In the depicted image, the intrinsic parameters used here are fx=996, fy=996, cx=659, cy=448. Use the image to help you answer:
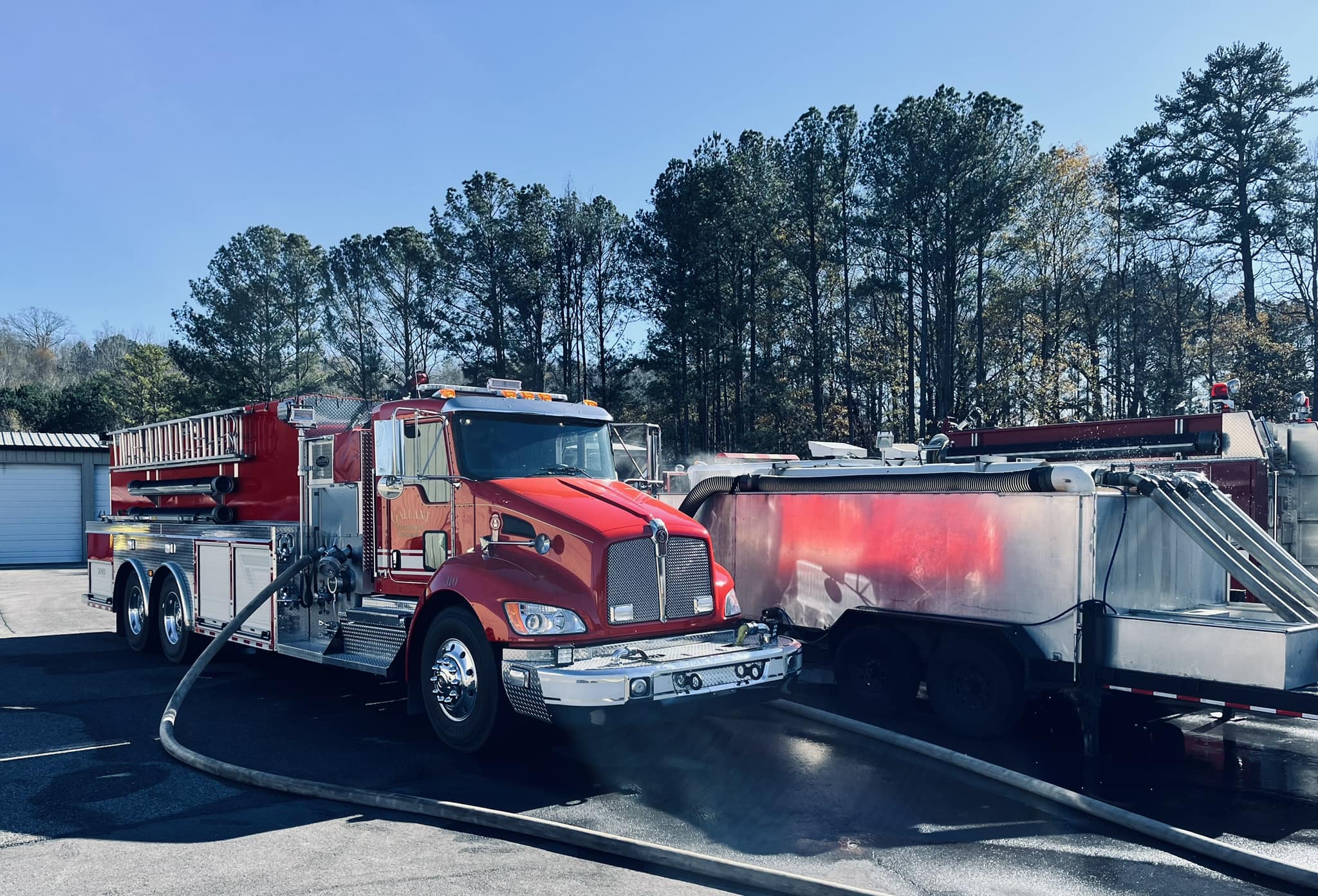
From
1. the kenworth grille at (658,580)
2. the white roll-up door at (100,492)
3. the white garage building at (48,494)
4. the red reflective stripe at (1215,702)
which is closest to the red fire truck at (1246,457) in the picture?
the red reflective stripe at (1215,702)

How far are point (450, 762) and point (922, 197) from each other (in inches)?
1073

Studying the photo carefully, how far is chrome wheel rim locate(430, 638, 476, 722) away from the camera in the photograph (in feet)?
24.2

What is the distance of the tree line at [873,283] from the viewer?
31.8m

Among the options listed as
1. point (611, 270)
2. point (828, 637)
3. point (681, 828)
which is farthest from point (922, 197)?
point (681, 828)

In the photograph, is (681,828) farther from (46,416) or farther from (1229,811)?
(46,416)

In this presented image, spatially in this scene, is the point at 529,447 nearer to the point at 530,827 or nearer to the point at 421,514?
the point at 421,514

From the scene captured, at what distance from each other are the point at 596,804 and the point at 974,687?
361 centimetres

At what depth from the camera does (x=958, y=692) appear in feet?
27.7

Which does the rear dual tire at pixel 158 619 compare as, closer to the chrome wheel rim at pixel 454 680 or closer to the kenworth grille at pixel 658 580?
the chrome wheel rim at pixel 454 680

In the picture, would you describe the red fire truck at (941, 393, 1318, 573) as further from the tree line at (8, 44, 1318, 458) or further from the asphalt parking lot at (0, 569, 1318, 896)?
the tree line at (8, 44, 1318, 458)

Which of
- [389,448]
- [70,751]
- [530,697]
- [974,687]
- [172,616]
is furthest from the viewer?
[172,616]

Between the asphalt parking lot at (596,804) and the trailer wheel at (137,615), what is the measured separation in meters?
2.68

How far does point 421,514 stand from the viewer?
838 cm

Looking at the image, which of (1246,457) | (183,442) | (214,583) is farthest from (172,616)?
(1246,457)
